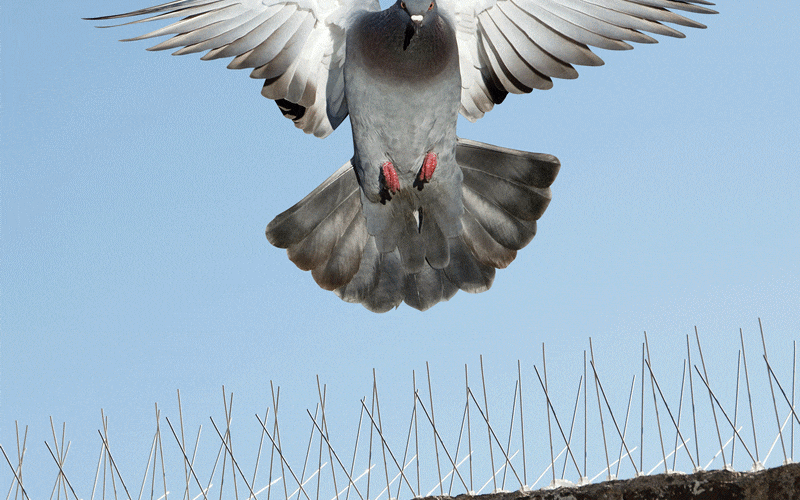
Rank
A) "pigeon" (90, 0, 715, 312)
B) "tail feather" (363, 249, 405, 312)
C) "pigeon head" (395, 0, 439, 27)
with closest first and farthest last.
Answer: "pigeon head" (395, 0, 439, 27)
"pigeon" (90, 0, 715, 312)
"tail feather" (363, 249, 405, 312)

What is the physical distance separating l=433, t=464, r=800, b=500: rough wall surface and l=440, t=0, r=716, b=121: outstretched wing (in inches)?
99.0

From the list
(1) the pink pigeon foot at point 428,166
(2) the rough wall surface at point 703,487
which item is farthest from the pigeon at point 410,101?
(2) the rough wall surface at point 703,487

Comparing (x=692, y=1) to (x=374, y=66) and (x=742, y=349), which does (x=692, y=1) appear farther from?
(x=742, y=349)

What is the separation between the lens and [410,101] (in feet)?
13.7

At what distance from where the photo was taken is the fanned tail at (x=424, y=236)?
470 cm

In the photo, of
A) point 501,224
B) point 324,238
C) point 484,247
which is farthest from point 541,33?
point 324,238

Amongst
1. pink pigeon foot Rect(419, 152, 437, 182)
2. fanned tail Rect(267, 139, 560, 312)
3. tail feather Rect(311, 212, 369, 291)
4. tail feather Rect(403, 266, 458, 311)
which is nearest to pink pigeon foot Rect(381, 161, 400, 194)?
pink pigeon foot Rect(419, 152, 437, 182)

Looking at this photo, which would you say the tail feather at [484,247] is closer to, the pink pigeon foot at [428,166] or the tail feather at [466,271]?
the tail feather at [466,271]

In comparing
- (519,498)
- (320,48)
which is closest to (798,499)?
(519,498)

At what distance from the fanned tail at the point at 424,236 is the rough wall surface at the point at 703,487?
1.53 metres

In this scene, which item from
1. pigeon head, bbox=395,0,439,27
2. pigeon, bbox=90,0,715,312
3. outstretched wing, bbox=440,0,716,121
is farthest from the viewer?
outstretched wing, bbox=440,0,716,121

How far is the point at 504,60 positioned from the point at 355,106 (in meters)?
0.94

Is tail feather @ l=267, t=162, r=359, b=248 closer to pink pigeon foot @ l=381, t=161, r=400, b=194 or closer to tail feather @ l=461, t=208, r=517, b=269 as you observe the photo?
pink pigeon foot @ l=381, t=161, r=400, b=194

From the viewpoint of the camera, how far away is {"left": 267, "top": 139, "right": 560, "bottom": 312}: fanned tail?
4.70m
